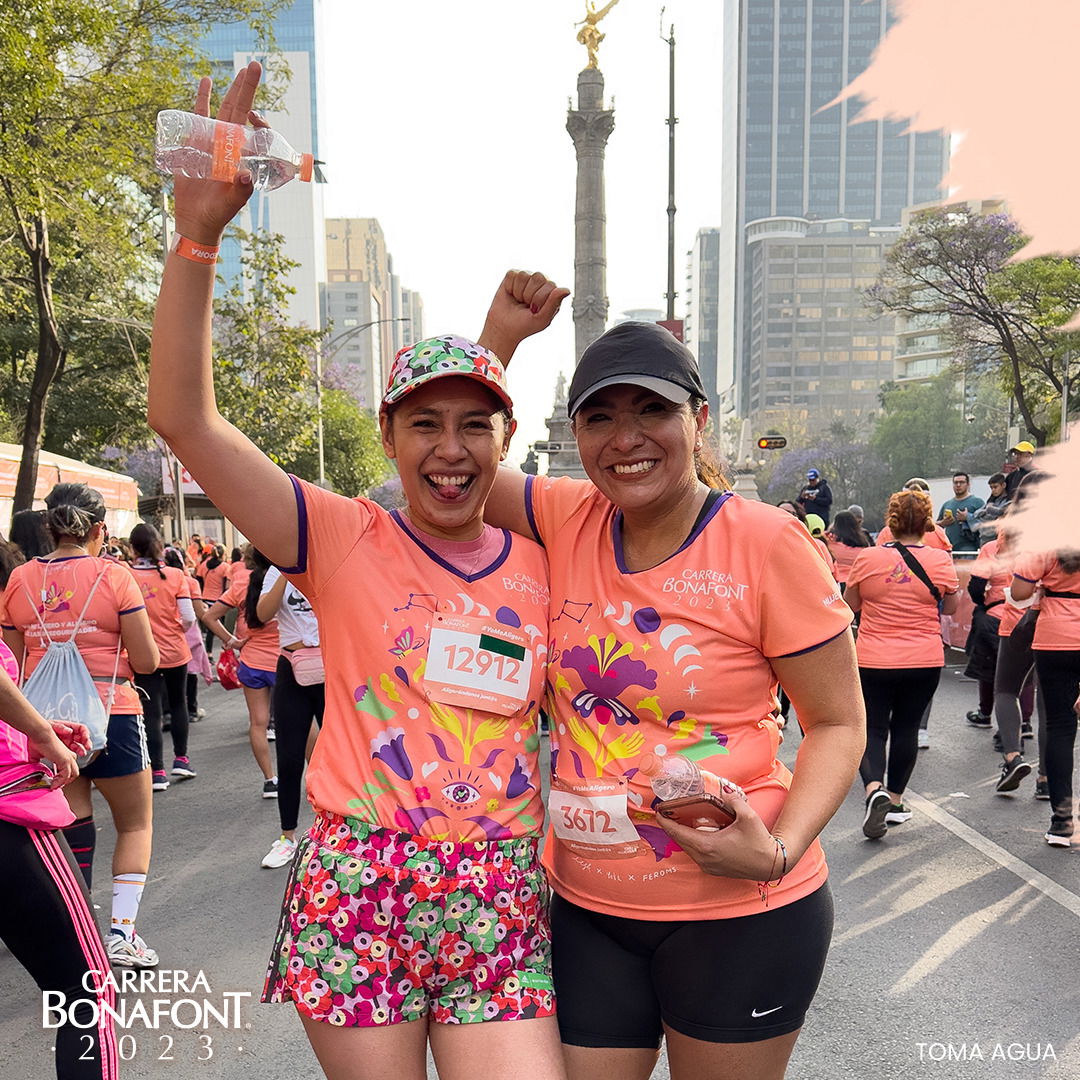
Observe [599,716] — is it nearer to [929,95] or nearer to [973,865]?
[929,95]

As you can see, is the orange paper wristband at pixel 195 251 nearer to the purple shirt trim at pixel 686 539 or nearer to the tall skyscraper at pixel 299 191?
the purple shirt trim at pixel 686 539

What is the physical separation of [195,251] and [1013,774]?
19.9 ft

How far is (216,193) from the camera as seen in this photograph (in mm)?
1821

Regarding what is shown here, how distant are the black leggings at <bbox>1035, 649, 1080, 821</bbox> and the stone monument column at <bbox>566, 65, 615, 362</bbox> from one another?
23358mm

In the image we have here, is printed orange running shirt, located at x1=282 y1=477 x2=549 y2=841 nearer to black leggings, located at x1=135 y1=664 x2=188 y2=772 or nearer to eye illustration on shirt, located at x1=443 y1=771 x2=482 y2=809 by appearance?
eye illustration on shirt, located at x1=443 y1=771 x2=482 y2=809

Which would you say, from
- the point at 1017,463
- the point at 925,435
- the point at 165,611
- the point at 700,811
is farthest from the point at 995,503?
the point at 925,435

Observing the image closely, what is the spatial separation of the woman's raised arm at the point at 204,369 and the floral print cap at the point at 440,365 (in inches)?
12.1

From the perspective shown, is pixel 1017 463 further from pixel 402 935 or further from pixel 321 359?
pixel 321 359

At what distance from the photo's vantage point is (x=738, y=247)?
128625 millimetres

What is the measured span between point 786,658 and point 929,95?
99 centimetres

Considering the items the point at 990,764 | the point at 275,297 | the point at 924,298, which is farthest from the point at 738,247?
the point at 990,764

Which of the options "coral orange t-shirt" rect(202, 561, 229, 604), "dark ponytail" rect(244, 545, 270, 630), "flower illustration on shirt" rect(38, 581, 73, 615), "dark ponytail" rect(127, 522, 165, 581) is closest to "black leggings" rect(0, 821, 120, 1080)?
"flower illustration on shirt" rect(38, 581, 73, 615)

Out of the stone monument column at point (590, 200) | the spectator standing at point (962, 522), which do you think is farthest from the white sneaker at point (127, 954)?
the stone monument column at point (590, 200)

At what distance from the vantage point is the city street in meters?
3.29
